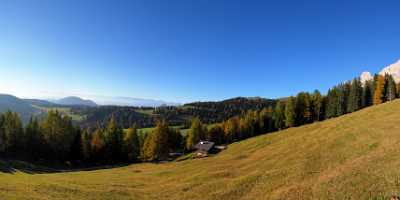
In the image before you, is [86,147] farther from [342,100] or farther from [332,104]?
[342,100]

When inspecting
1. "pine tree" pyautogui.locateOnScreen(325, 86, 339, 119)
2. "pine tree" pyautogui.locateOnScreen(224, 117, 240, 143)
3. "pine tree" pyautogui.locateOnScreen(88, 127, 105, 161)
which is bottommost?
"pine tree" pyautogui.locateOnScreen(88, 127, 105, 161)

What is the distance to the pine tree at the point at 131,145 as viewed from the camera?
86.2 m

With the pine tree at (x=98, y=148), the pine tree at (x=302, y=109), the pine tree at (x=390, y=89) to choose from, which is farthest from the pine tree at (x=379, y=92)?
the pine tree at (x=98, y=148)

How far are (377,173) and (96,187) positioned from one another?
31.1m

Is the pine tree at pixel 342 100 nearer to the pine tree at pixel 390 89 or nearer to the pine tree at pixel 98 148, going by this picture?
the pine tree at pixel 390 89

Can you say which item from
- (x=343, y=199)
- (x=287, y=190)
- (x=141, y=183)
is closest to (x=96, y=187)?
(x=141, y=183)

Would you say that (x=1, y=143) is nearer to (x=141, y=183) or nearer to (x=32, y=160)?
(x=32, y=160)

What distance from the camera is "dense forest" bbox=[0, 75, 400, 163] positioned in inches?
2878

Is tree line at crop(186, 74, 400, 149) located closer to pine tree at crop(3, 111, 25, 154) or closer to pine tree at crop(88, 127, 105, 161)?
pine tree at crop(88, 127, 105, 161)

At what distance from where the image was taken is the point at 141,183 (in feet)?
130

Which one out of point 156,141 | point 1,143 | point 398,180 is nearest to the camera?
point 398,180

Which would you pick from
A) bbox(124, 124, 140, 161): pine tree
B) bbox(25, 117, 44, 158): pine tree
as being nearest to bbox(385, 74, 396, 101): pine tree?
bbox(124, 124, 140, 161): pine tree

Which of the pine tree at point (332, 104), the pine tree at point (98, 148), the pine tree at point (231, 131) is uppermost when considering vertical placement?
the pine tree at point (332, 104)

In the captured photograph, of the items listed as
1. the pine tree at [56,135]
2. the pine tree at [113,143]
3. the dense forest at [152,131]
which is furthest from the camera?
the pine tree at [113,143]
